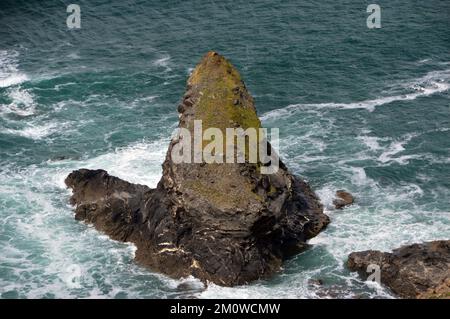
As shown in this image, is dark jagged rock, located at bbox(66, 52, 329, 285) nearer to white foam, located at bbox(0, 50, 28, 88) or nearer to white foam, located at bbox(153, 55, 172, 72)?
white foam, located at bbox(153, 55, 172, 72)

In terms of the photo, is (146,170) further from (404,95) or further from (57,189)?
(404,95)

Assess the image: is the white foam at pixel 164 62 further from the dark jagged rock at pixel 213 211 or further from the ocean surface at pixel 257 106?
the dark jagged rock at pixel 213 211

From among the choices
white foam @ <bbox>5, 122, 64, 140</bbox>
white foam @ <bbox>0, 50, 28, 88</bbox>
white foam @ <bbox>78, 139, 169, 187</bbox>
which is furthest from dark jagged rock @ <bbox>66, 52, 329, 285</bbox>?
white foam @ <bbox>0, 50, 28, 88</bbox>

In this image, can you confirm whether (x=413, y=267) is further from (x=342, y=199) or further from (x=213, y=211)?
(x=213, y=211)

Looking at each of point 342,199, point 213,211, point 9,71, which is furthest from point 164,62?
point 213,211

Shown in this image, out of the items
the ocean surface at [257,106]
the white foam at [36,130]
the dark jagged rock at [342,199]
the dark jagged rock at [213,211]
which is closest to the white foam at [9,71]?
the ocean surface at [257,106]
